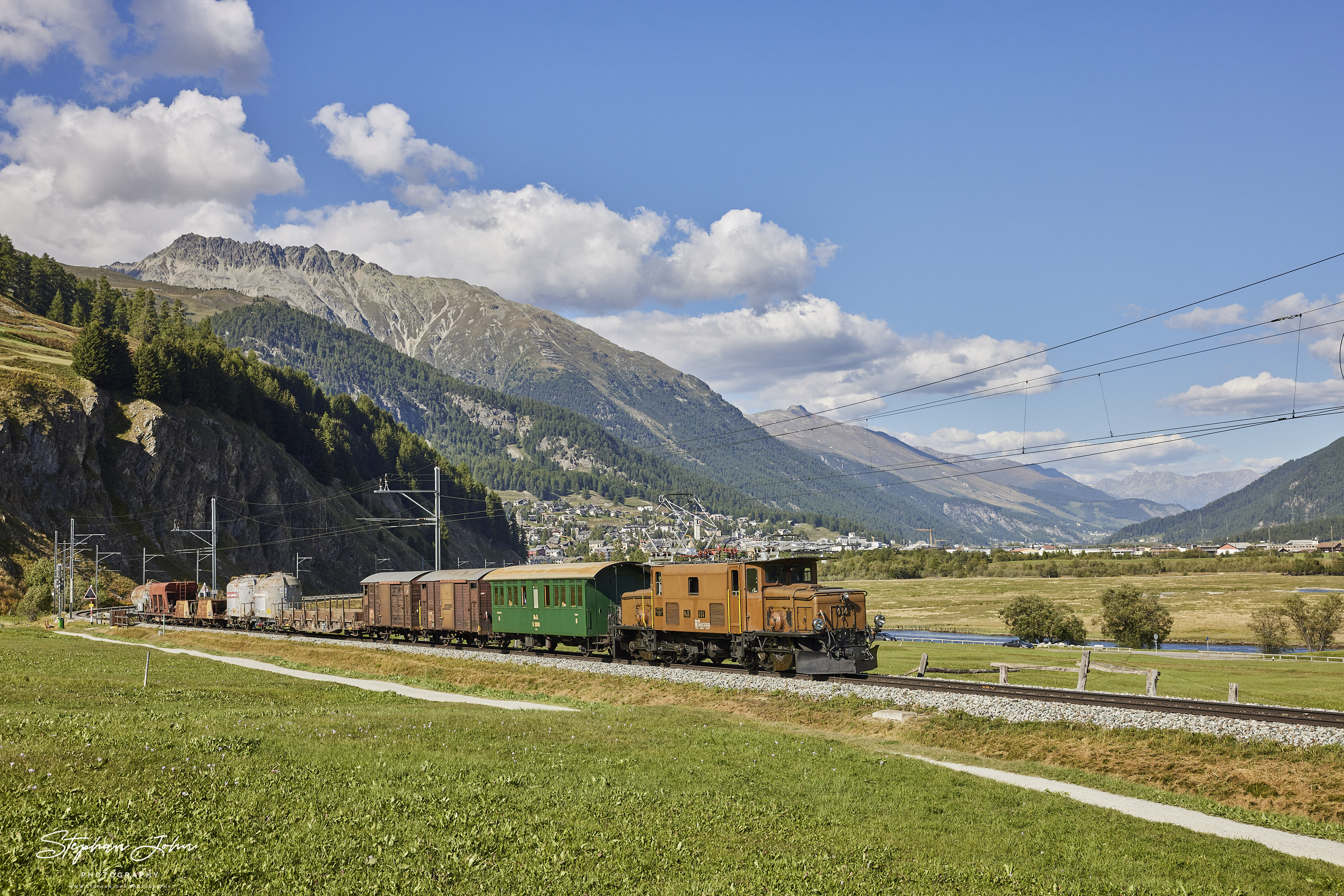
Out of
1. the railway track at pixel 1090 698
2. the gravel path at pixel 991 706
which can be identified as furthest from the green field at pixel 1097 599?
the gravel path at pixel 991 706

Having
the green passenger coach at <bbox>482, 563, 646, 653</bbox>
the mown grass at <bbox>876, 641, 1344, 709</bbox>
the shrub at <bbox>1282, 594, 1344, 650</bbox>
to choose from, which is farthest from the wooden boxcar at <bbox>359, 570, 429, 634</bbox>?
the shrub at <bbox>1282, 594, 1344, 650</bbox>

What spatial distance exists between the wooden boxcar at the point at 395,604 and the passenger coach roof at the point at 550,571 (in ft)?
26.6

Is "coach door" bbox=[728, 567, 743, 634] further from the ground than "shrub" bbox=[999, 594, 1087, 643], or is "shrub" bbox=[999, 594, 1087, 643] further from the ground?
"coach door" bbox=[728, 567, 743, 634]

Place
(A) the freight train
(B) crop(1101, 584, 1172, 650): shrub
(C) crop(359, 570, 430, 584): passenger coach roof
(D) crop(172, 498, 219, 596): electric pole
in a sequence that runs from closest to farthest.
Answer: (A) the freight train → (C) crop(359, 570, 430, 584): passenger coach roof → (D) crop(172, 498, 219, 596): electric pole → (B) crop(1101, 584, 1172, 650): shrub

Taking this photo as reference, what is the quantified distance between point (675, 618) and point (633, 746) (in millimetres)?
19970

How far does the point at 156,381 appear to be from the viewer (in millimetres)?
142250

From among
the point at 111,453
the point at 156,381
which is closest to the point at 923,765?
the point at 111,453

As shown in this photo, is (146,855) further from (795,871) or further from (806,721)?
(806,721)

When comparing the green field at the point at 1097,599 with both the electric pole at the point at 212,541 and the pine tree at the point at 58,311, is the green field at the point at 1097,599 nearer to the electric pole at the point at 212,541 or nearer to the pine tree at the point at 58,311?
the electric pole at the point at 212,541

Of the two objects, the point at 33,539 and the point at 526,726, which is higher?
the point at 33,539

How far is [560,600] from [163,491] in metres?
116

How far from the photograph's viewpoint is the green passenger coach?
150ft

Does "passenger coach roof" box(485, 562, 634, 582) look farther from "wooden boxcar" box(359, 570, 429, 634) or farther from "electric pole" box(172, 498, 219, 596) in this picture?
"electric pole" box(172, 498, 219, 596)

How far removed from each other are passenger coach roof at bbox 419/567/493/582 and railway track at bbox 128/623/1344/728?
15.5 metres
